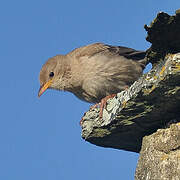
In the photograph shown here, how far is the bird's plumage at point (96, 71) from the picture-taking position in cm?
857

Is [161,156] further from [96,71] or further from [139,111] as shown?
[96,71]

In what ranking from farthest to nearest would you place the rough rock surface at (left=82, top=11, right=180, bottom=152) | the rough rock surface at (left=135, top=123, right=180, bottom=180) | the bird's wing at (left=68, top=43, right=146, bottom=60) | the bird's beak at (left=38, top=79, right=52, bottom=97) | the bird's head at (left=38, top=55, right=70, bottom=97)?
the bird's beak at (left=38, top=79, right=52, bottom=97)
the bird's head at (left=38, top=55, right=70, bottom=97)
the bird's wing at (left=68, top=43, right=146, bottom=60)
the rough rock surface at (left=135, top=123, right=180, bottom=180)
the rough rock surface at (left=82, top=11, right=180, bottom=152)

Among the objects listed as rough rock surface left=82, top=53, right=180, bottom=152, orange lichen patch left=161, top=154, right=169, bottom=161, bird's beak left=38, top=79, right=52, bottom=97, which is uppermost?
bird's beak left=38, top=79, right=52, bottom=97

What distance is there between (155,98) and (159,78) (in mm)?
360

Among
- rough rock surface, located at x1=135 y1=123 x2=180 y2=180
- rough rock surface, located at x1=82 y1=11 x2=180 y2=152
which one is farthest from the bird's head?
rough rock surface, located at x1=135 y1=123 x2=180 y2=180

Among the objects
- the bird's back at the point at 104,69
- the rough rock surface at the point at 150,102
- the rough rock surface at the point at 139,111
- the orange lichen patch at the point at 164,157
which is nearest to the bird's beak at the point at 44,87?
the bird's back at the point at 104,69

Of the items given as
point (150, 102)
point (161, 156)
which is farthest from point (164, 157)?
point (150, 102)

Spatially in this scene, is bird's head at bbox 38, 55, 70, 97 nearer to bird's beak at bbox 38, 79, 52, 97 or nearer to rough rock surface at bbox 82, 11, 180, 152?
bird's beak at bbox 38, 79, 52, 97

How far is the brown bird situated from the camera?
8.57 metres

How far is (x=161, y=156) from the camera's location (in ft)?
20.9

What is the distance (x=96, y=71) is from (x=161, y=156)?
8.83 ft

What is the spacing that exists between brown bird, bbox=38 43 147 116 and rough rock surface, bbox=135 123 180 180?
209cm

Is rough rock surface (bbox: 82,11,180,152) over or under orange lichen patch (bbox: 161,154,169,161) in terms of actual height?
over

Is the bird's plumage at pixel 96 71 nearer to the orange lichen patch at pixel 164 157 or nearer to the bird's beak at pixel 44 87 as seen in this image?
the bird's beak at pixel 44 87
